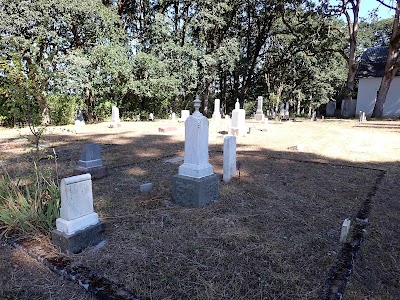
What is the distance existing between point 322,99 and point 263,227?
96.1 feet

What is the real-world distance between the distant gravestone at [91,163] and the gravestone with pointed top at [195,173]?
1.94 m

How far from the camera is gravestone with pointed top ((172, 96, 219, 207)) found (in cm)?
388

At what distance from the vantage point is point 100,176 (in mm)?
5309

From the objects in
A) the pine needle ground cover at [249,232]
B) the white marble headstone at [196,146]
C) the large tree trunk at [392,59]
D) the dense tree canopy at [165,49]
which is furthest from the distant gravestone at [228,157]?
the large tree trunk at [392,59]

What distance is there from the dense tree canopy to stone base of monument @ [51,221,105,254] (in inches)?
370

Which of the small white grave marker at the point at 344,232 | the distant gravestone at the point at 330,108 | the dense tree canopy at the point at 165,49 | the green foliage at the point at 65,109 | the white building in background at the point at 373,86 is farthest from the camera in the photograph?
the distant gravestone at the point at 330,108

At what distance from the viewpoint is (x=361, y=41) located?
33.3 m

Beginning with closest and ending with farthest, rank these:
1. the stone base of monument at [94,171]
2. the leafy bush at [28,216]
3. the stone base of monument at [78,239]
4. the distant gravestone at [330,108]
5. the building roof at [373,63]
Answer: the stone base of monument at [78,239] → the leafy bush at [28,216] → the stone base of monument at [94,171] → the building roof at [373,63] → the distant gravestone at [330,108]

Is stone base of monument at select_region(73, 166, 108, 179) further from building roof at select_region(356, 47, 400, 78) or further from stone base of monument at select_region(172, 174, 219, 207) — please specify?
building roof at select_region(356, 47, 400, 78)

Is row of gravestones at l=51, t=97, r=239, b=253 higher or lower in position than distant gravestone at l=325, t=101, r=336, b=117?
lower

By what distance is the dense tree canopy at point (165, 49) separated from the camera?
15.5 meters

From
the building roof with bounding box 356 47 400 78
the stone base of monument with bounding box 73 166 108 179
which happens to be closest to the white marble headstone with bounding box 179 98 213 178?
the stone base of monument with bounding box 73 166 108 179

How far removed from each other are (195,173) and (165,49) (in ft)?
59.5

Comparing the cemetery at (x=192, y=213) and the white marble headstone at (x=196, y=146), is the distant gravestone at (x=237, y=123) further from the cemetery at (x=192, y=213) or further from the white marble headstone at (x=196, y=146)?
the white marble headstone at (x=196, y=146)
